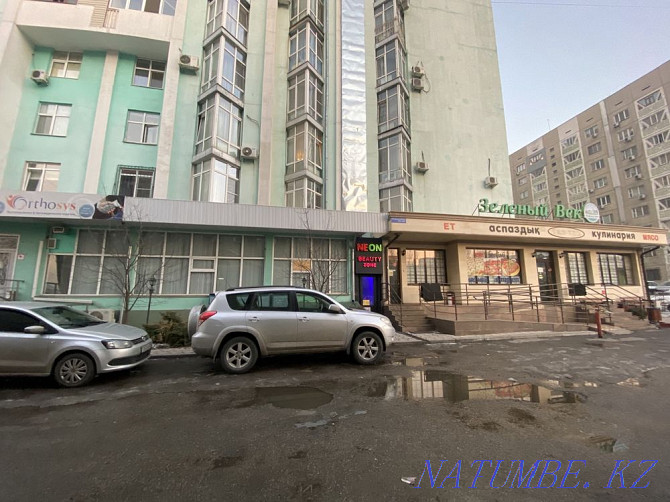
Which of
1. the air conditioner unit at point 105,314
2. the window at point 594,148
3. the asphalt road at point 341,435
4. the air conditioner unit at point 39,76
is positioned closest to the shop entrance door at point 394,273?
the asphalt road at point 341,435

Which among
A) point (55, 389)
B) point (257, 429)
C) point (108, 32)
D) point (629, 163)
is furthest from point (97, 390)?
point (629, 163)

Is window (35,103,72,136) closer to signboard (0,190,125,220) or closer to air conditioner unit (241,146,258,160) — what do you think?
signboard (0,190,125,220)

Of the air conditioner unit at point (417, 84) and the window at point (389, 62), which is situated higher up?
the window at point (389, 62)

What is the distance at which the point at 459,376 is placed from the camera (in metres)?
6.23

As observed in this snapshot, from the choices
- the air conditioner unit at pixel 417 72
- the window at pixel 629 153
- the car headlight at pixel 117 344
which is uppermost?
the window at pixel 629 153

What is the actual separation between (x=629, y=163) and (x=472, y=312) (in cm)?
5045

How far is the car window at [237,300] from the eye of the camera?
658cm

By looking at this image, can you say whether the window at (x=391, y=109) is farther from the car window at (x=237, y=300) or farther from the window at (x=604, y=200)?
the window at (x=604, y=200)

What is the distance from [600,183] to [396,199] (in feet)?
164

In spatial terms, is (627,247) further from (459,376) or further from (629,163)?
(629,163)

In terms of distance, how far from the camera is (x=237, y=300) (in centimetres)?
666

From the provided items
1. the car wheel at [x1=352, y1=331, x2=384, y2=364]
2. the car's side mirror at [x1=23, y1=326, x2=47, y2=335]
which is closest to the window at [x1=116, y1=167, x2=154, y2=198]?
the car's side mirror at [x1=23, y1=326, x2=47, y2=335]

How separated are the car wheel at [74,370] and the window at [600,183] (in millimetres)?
64646

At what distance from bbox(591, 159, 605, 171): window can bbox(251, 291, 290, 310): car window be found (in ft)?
204
